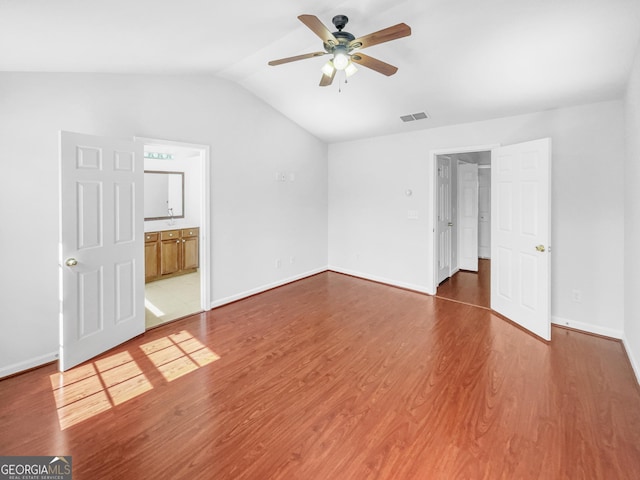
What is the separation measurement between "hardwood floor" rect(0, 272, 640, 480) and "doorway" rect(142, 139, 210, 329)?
3.27 feet

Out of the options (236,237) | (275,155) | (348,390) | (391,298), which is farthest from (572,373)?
(275,155)

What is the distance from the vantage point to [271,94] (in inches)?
172

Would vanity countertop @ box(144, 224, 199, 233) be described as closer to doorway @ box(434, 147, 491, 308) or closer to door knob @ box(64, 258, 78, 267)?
door knob @ box(64, 258, 78, 267)

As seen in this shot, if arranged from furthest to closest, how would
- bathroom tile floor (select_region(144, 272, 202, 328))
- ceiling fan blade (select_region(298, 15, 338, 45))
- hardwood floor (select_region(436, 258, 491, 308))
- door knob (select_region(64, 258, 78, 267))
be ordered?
hardwood floor (select_region(436, 258, 491, 308))
bathroom tile floor (select_region(144, 272, 202, 328))
door knob (select_region(64, 258, 78, 267))
ceiling fan blade (select_region(298, 15, 338, 45))

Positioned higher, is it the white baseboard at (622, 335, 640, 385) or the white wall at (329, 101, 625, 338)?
the white wall at (329, 101, 625, 338)

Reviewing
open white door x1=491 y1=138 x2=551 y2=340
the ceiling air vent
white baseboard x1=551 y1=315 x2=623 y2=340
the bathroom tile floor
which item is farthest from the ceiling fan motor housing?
white baseboard x1=551 y1=315 x2=623 y2=340

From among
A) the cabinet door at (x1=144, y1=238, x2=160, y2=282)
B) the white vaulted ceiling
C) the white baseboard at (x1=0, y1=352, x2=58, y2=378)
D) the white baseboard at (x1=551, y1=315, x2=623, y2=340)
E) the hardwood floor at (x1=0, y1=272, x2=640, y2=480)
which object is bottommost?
the hardwood floor at (x1=0, y1=272, x2=640, y2=480)

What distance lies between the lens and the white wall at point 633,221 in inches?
97.5

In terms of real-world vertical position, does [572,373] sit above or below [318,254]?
below

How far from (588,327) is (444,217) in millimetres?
2532

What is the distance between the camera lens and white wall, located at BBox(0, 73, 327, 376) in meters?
2.55

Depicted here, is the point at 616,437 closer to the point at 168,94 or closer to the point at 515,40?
the point at 515,40

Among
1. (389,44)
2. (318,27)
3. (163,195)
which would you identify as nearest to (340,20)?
(318,27)

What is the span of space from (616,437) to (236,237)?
163 inches
